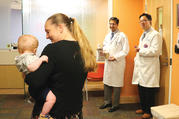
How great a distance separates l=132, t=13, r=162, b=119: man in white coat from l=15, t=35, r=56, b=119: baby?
206 cm

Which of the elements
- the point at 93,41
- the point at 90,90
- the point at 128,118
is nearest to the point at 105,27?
the point at 93,41

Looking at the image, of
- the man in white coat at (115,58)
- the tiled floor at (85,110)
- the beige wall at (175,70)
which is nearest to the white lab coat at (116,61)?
the man in white coat at (115,58)

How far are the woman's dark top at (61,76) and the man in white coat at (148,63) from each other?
2053 millimetres

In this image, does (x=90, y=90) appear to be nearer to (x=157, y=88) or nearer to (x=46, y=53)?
(x=157, y=88)

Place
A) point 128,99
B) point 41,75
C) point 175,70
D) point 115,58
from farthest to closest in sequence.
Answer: point 128,99, point 115,58, point 175,70, point 41,75

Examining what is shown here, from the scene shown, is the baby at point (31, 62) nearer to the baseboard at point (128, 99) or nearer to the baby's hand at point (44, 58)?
the baby's hand at point (44, 58)

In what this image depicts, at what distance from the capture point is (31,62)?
45.3 inches

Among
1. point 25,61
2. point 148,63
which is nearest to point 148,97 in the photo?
point 148,63

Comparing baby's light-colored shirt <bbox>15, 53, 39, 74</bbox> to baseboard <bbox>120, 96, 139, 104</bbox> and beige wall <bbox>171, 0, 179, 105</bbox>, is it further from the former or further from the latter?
baseboard <bbox>120, 96, 139, 104</bbox>

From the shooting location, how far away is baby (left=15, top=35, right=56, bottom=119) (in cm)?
99

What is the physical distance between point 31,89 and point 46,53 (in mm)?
208

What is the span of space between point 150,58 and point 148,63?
0.08 meters

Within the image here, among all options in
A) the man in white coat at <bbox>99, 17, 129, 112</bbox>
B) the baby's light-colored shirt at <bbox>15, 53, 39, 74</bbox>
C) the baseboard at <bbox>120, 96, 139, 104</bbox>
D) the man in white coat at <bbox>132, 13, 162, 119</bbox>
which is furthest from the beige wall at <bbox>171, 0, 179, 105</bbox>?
the baby's light-colored shirt at <bbox>15, 53, 39, 74</bbox>

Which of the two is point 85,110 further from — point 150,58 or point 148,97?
point 150,58
